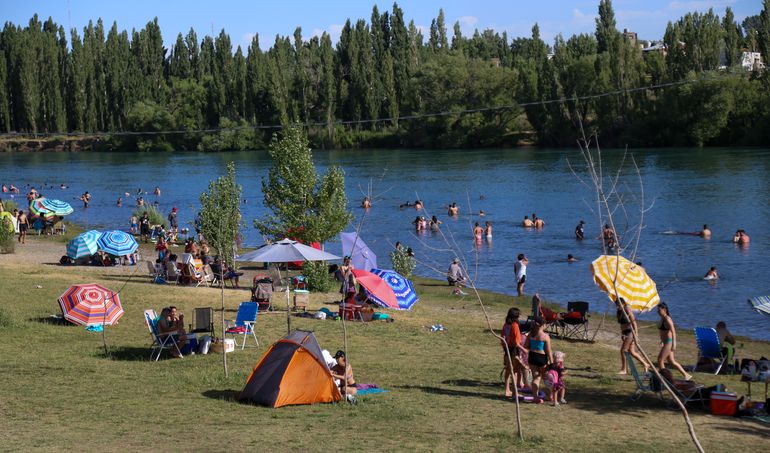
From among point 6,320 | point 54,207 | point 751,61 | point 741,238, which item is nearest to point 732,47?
point 751,61

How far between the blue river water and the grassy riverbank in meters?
1.91

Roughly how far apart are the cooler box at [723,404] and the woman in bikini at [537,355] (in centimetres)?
211

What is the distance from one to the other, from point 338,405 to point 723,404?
4.89 m

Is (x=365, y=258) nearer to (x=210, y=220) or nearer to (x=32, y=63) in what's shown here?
(x=210, y=220)

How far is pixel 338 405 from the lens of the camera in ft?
39.3

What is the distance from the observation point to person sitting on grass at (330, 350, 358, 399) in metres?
12.3

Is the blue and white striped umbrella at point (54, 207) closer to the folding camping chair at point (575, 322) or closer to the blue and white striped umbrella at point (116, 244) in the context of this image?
the blue and white striped umbrella at point (116, 244)

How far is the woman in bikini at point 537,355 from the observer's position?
1227cm

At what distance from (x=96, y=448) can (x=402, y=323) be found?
32.4 ft

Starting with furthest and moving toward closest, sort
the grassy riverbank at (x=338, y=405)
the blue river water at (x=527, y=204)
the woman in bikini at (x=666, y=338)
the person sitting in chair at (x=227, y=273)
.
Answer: the blue river water at (x=527, y=204) → the person sitting in chair at (x=227, y=273) → the woman in bikini at (x=666, y=338) → the grassy riverbank at (x=338, y=405)

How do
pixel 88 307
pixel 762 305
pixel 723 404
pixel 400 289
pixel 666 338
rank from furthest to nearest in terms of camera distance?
pixel 400 289 < pixel 88 307 < pixel 762 305 < pixel 666 338 < pixel 723 404

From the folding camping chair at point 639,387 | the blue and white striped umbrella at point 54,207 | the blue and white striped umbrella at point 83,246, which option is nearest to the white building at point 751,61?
the blue and white striped umbrella at point 54,207

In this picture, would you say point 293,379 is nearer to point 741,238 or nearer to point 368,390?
point 368,390

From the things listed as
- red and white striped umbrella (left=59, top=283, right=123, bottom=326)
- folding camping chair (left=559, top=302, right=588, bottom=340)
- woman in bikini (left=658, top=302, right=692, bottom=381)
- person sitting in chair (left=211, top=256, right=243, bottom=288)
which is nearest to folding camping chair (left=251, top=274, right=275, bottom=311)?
red and white striped umbrella (left=59, top=283, right=123, bottom=326)
